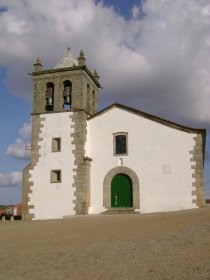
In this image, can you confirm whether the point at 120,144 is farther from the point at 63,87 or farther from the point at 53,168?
the point at 63,87

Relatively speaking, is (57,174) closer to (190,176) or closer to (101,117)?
(101,117)

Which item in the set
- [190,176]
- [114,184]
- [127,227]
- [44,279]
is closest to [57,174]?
[114,184]

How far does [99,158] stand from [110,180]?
4.33 ft

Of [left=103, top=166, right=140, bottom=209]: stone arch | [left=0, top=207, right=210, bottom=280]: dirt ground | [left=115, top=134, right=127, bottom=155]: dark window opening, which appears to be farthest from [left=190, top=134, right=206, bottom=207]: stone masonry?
[left=0, top=207, right=210, bottom=280]: dirt ground

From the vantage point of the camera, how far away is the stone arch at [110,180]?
18.1 m

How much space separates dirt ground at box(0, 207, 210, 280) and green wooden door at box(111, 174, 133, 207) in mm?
8630

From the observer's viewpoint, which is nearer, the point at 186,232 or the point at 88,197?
the point at 186,232

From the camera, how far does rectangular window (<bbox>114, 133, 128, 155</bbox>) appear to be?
1883 centimetres

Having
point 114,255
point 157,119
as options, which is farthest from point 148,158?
point 114,255

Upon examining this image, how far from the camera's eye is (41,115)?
20.1 meters

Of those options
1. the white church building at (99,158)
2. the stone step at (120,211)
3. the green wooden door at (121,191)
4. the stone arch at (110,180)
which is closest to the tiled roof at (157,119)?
the white church building at (99,158)

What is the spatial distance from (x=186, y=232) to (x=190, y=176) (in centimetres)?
924

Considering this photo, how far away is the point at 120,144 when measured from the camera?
62.1 feet

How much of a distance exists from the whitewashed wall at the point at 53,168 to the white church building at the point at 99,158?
0.16 feet
